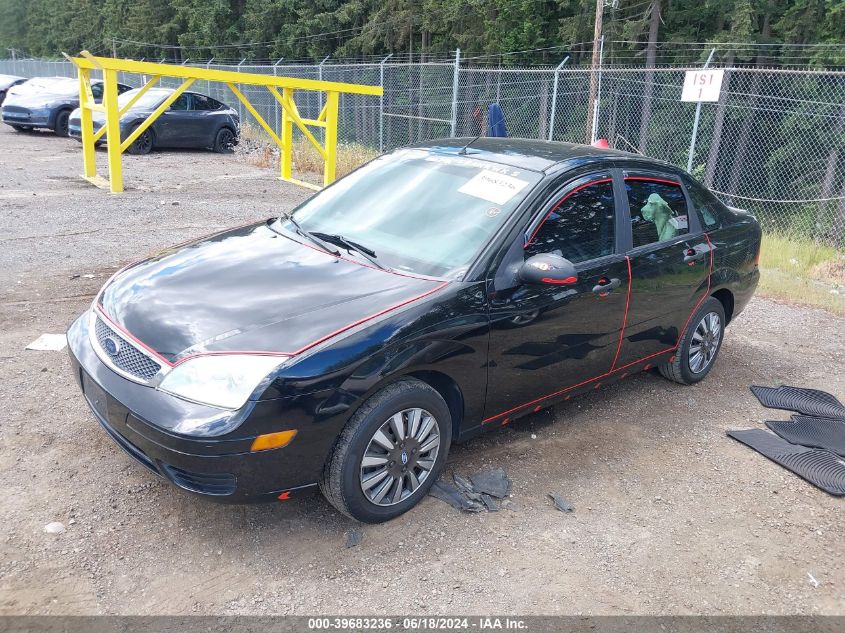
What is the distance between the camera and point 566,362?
4.05 meters

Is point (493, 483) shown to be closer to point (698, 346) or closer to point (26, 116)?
point (698, 346)

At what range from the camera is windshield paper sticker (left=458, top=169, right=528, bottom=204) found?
12.8 feet

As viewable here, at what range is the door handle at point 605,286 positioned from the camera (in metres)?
4.09

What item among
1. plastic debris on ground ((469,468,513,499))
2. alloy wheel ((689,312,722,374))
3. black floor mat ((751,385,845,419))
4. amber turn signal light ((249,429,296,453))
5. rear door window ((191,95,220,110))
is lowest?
black floor mat ((751,385,845,419))

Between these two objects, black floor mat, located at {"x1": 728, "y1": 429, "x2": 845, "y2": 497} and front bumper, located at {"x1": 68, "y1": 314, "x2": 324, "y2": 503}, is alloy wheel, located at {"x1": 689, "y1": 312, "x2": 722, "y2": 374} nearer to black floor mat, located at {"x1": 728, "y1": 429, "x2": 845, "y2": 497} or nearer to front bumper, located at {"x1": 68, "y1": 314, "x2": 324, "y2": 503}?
black floor mat, located at {"x1": 728, "y1": 429, "x2": 845, "y2": 497}

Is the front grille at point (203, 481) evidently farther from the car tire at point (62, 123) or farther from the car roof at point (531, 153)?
the car tire at point (62, 123)

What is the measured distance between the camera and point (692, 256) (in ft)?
15.7

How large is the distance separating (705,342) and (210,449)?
385 centimetres

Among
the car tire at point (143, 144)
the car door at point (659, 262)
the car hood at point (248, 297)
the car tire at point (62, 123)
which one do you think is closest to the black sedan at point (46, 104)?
the car tire at point (62, 123)

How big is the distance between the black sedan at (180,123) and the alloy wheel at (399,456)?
14583 mm

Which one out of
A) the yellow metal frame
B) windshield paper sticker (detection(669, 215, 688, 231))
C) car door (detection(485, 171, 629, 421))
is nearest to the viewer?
car door (detection(485, 171, 629, 421))

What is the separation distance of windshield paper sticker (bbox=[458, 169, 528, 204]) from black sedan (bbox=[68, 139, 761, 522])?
0.04ft

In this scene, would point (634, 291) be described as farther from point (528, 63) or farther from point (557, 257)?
point (528, 63)

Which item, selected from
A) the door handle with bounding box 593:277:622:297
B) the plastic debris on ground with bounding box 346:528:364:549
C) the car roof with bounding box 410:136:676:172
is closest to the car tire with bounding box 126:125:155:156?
the car roof with bounding box 410:136:676:172
